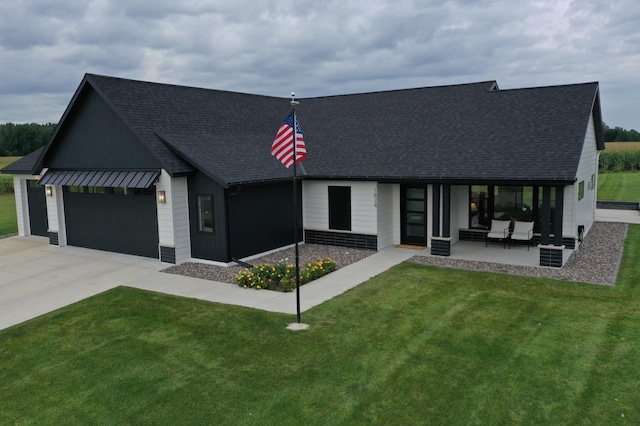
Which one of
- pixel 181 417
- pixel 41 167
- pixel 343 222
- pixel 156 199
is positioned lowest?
pixel 181 417

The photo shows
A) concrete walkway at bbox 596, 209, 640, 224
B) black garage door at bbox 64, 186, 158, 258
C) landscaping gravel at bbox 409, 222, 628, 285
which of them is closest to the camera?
landscaping gravel at bbox 409, 222, 628, 285

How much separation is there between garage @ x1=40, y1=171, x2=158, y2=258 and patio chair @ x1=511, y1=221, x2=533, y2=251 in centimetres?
1137

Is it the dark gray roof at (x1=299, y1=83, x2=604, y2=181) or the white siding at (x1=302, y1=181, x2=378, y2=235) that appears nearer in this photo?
the dark gray roof at (x1=299, y1=83, x2=604, y2=181)

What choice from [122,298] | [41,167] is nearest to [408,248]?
[122,298]

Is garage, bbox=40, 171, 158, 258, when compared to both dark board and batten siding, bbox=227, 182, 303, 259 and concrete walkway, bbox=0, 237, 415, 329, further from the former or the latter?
dark board and batten siding, bbox=227, 182, 303, 259

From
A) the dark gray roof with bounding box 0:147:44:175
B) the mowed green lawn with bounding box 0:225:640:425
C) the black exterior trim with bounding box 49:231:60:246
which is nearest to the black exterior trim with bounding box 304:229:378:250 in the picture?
the mowed green lawn with bounding box 0:225:640:425

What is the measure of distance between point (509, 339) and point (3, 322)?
10.2 meters

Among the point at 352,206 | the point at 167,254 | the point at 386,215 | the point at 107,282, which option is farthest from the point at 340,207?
the point at 107,282

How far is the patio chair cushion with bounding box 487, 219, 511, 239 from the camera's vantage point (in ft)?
51.1

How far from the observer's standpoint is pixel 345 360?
7.83 metres

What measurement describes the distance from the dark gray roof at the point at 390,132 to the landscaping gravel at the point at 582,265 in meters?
2.45

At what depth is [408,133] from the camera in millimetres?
17438

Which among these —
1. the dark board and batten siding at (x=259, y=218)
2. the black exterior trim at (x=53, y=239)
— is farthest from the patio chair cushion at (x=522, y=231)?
the black exterior trim at (x=53, y=239)

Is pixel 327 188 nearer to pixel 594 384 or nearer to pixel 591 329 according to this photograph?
pixel 591 329
